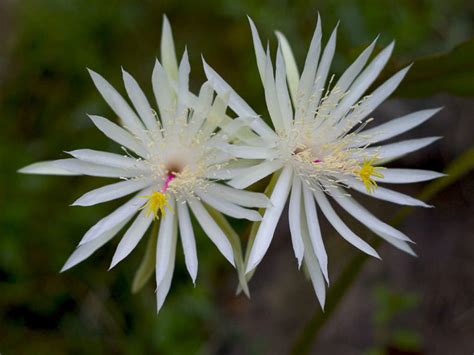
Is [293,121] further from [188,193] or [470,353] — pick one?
[470,353]

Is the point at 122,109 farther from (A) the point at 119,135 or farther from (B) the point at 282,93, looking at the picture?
(B) the point at 282,93

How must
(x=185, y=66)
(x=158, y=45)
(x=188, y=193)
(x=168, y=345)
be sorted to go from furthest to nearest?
(x=158, y=45)
(x=168, y=345)
(x=188, y=193)
(x=185, y=66)

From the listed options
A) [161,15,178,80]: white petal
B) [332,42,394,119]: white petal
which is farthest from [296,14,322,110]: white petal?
[161,15,178,80]: white petal

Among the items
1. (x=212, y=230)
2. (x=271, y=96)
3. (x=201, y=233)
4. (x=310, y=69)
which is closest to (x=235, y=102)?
(x=271, y=96)

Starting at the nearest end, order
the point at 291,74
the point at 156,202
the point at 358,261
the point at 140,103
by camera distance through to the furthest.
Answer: the point at 156,202
the point at 140,103
the point at 291,74
the point at 358,261

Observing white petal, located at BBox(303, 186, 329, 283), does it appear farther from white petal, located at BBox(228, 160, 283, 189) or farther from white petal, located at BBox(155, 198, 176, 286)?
white petal, located at BBox(155, 198, 176, 286)

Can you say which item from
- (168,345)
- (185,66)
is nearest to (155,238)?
(185,66)

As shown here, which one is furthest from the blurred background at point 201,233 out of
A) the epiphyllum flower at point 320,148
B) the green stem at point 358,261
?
the epiphyllum flower at point 320,148
